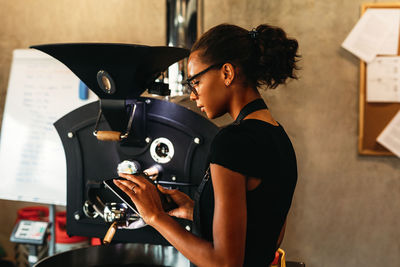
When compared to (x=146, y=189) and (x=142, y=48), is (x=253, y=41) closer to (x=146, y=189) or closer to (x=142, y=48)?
(x=142, y=48)

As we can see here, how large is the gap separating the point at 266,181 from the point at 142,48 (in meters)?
0.54

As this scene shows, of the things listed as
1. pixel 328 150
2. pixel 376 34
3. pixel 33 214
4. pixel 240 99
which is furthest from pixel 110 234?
pixel 376 34

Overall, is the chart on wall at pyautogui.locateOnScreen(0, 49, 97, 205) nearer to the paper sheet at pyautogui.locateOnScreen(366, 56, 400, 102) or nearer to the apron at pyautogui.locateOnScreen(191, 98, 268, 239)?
the apron at pyautogui.locateOnScreen(191, 98, 268, 239)

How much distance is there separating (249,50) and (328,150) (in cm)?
144

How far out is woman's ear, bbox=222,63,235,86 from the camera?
3.63ft

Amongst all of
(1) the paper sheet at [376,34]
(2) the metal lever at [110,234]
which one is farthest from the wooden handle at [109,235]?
(1) the paper sheet at [376,34]

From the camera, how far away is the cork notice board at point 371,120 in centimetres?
234

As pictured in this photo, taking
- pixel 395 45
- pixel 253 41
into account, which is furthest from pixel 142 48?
pixel 395 45

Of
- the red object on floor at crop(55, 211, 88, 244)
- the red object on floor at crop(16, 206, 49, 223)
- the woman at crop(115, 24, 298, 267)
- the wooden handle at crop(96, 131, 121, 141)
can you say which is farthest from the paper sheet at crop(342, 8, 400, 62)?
the red object on floor at crop(16, 206, 49, 223)

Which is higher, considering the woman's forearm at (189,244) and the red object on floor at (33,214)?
the woman's forearm at (189,244)

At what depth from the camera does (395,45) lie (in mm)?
2309

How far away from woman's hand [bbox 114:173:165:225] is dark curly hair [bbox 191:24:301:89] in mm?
394

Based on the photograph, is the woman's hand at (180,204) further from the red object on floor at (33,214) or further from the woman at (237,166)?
the red object on floor at (33,214)

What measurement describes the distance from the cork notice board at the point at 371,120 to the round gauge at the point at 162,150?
135 centimetres
